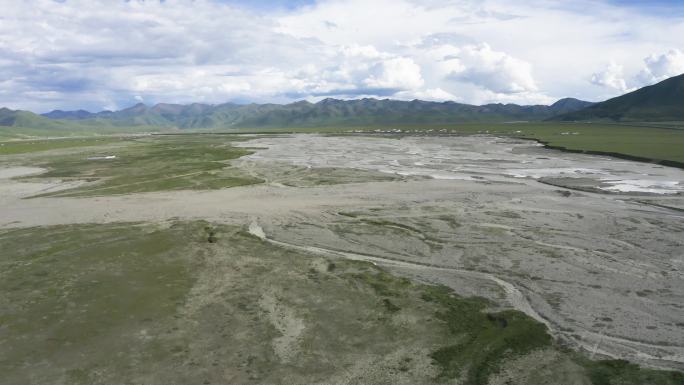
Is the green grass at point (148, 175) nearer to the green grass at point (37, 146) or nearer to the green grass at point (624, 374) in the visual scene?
the green grass at point (624, 374)

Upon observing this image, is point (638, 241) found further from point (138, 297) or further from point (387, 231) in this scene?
point (138, 297)

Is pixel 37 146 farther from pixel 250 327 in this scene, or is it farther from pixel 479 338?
pixel 479 338

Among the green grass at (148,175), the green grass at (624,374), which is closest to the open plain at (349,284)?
the green grass at (624,374)

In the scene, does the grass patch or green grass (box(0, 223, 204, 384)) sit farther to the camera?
green grass (box(0, 223, 204, 384))

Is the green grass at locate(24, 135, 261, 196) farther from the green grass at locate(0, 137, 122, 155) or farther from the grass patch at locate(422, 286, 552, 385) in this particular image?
the green grass at locate(0, 137, 122, 155)

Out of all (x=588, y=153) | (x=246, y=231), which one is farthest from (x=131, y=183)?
(x=588, y=153)

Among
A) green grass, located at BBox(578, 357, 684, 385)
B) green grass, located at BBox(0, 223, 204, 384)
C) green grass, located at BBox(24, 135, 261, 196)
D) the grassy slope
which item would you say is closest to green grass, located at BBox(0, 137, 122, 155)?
green grass, located at BBox(24, 135, 261, 196)
